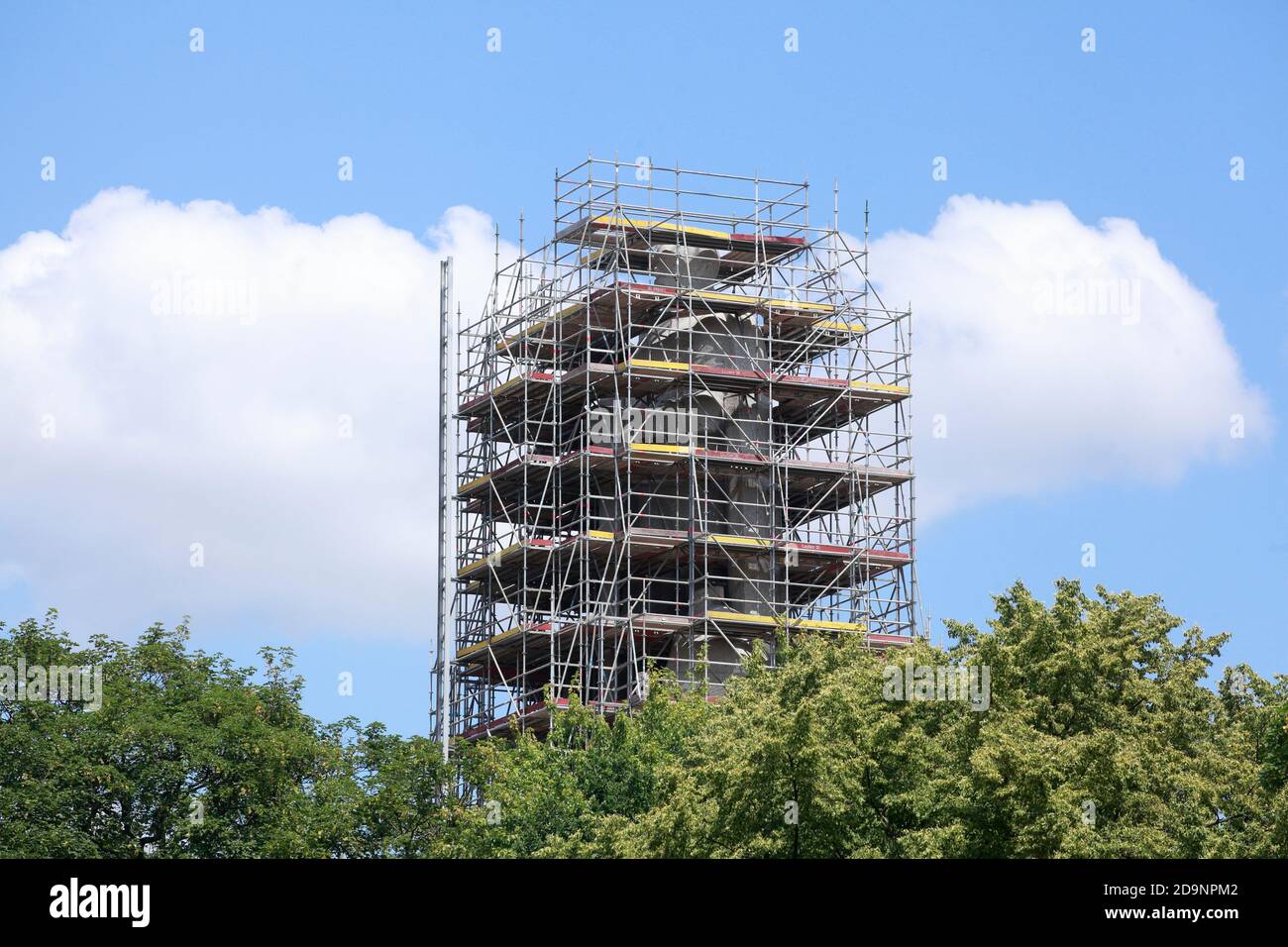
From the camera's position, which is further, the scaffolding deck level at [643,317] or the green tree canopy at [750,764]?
the scaffolding deck level at [643,317]

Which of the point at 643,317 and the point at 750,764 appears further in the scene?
the point at 643,317

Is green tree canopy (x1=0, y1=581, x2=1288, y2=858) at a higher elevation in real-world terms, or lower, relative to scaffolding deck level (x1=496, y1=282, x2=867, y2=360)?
lower

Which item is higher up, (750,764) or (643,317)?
(643,317)

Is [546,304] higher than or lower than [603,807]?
higher

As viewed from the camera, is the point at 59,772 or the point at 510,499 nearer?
the point at 59,772

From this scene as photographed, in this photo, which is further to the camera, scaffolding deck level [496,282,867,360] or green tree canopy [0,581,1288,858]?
scaffolding deck level [496,282,867,360]

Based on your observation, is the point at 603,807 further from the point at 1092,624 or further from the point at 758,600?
the point at 758,600

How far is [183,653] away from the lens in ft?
233

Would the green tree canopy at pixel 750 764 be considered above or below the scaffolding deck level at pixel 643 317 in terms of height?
below
